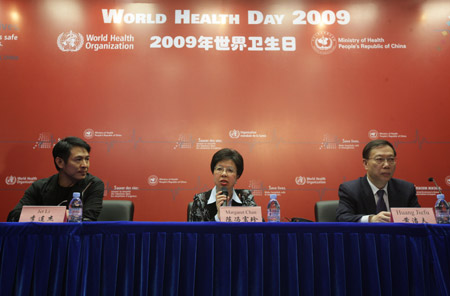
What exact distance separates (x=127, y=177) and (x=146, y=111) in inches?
23.1

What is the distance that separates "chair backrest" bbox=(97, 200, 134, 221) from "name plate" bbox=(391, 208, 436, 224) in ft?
5.08

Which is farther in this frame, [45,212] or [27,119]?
[27,119]

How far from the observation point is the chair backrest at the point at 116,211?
7.25ft

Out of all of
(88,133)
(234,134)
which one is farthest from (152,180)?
(234,134)

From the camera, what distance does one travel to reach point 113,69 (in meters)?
3.01

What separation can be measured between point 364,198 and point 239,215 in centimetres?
91

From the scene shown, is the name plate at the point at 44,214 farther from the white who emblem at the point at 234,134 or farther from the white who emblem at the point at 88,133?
the white who emblem at the point at 234,134

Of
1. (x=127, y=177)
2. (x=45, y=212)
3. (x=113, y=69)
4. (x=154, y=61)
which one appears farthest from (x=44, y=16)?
(x=45, y=212)

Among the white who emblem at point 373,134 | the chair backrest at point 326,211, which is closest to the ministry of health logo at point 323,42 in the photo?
the white who emblem at point 373,134

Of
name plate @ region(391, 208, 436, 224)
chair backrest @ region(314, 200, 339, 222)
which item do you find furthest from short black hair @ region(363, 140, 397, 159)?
name plate @ region(391, 208, 436, 224)

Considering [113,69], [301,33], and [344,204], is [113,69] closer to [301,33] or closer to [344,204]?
[301,33]

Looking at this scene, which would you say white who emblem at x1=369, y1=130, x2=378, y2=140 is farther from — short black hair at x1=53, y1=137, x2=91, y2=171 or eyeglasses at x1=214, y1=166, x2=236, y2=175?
short black hair at x1=53, y1=137, x2=91, y2=171

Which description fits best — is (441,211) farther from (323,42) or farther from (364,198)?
(323,42)
